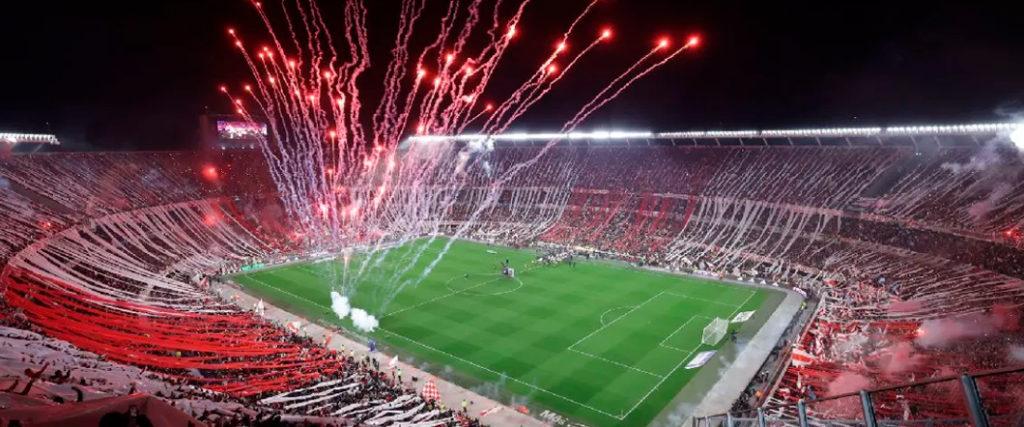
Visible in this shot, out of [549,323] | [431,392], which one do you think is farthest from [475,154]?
[431,392]

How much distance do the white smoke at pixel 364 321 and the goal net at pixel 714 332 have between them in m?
14.5

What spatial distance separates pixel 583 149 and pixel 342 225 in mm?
26268

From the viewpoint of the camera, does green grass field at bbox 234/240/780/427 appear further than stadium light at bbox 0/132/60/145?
No

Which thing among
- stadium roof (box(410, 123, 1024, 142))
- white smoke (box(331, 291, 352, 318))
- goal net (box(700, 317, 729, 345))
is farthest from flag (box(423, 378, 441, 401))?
stadium roof (box(410, 123, 1024, 142))

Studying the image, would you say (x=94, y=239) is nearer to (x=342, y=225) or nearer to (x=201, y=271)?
(x=201, y=271)

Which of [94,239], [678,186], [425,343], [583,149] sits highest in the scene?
[583,149]

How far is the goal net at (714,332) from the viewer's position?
79.7ft

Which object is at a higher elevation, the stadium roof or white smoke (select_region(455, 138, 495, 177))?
white smoke (select_region(455, 138, 495, 177))

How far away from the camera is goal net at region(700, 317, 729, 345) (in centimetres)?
2428

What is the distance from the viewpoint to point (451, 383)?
810 inches

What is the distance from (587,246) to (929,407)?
1247 inches

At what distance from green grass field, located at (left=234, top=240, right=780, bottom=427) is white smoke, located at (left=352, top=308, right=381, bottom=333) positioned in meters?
0.64

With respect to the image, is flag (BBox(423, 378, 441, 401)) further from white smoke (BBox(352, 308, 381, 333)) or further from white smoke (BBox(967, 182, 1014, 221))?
white smoke (BBox(967, 182, 1014, 221))

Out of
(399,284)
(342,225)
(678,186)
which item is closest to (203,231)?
(342,225)
